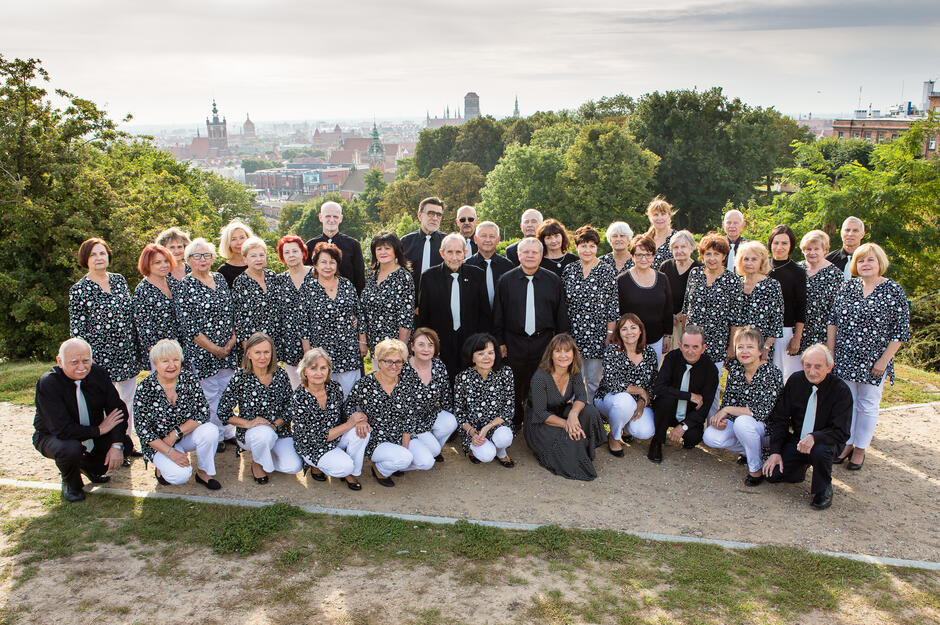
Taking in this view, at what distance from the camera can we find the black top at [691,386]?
6.33 meters

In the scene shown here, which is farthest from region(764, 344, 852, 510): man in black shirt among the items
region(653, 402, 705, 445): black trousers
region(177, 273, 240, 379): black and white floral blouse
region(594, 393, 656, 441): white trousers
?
region(177, 273, 240, 379): black and white floral blouse

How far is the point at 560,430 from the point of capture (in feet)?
20.3

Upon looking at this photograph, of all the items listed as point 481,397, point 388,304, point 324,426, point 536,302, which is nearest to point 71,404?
point 324,426

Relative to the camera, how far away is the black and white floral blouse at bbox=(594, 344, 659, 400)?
661cm

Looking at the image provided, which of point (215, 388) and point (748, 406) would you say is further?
point (215, 388)

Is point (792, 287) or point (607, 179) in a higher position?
point (607, 179)

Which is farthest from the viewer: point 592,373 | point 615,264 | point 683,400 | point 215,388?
point 615,264

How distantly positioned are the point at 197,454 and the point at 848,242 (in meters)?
7.28

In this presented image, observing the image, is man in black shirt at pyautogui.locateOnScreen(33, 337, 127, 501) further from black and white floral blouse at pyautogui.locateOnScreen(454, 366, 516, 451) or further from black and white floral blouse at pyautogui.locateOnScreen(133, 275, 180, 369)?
black and white floral blouse at pyautogui.locateOnScreen(454, 366, 516, 451)

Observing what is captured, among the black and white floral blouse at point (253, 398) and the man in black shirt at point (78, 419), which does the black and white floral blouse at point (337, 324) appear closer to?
the black and white floral blouse at point (253, 398)

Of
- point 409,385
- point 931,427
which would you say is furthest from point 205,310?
point 931,427

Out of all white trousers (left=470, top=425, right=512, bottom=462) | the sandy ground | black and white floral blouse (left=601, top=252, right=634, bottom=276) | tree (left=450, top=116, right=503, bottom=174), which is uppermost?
tree (left=450, top=116, right=503, bottom=174)

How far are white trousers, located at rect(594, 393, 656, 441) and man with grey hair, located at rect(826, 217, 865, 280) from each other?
9.15 ft

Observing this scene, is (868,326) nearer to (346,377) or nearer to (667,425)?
(667,425)
